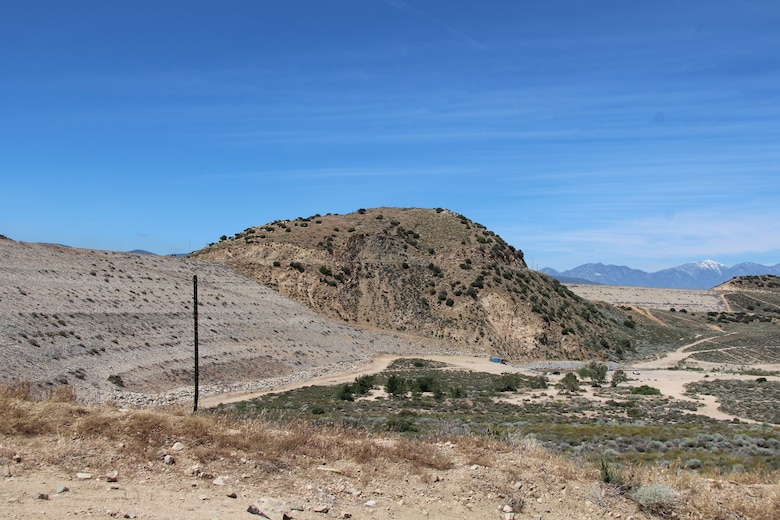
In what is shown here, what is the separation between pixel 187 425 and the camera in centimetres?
974

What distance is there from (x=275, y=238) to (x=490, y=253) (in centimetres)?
2684

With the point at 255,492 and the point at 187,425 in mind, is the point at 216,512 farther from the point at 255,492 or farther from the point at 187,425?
the point at 187,425

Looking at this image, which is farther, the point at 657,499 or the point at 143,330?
the point at 143,330

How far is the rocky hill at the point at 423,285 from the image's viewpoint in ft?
207

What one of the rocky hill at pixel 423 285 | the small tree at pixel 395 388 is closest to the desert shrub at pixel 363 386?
the small tree at pixel 395 388

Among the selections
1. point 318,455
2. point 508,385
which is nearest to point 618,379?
point 508,385

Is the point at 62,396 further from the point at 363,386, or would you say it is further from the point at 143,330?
the point at 143,330

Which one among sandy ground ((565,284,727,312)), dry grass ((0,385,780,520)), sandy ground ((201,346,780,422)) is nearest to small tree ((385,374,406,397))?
sandy ground ((201,346,780,422))

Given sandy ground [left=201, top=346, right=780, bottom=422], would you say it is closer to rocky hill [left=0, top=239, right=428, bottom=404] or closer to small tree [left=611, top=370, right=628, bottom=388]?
small tree [left=611, top=370, right=628, bottom=388]

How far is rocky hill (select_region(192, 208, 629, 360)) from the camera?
207ft

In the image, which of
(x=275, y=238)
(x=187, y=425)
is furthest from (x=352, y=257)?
(x=187, y=425)

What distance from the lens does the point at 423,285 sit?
2699 inches

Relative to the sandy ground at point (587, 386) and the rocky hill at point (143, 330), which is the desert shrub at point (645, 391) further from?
the rocky hill at point (143, 330)

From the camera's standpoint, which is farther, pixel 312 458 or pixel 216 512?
pixel 312 458
